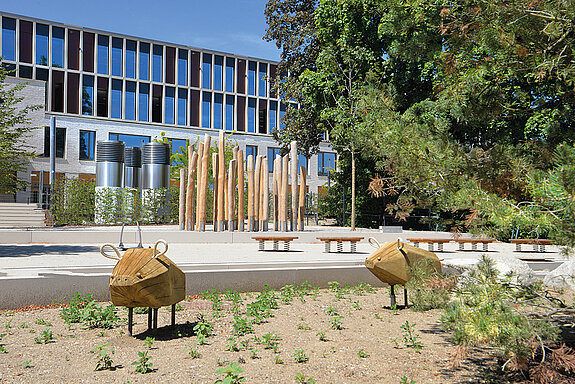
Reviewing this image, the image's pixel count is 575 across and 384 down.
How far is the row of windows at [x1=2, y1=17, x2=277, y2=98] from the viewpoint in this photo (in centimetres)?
3903

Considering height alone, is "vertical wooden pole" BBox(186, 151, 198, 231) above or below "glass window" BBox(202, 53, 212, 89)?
below

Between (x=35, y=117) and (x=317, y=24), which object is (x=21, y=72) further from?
(x=317, y=24)

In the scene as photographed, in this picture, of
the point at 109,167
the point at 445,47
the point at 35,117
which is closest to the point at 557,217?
the point at 445,47

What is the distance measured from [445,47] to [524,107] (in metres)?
1.10

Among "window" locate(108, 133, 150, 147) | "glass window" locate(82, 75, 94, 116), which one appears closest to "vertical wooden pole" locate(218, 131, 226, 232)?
"window" locate(108, 133, 150, 147)

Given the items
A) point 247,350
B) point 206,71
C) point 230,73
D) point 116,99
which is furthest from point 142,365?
point 230,73

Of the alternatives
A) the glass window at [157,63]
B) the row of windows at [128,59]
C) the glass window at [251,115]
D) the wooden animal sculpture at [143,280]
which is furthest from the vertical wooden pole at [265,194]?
the glass window at [251,115]

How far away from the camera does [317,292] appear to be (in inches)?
333

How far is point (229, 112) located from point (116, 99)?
412 inches

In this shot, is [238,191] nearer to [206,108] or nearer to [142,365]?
[142,365]

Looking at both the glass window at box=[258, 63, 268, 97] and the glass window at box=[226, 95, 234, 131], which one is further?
the glass window at box=[258, 63, 268, 97]

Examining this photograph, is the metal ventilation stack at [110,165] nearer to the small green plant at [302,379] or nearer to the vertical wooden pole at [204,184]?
the vertical wooden pole at [204,184]

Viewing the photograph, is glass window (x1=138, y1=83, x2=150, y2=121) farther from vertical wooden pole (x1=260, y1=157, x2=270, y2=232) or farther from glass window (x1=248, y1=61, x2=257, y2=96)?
vertical wooden pole (x1=260, y1=157, x2=270, y2=232)

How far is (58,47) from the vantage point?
40.1m
